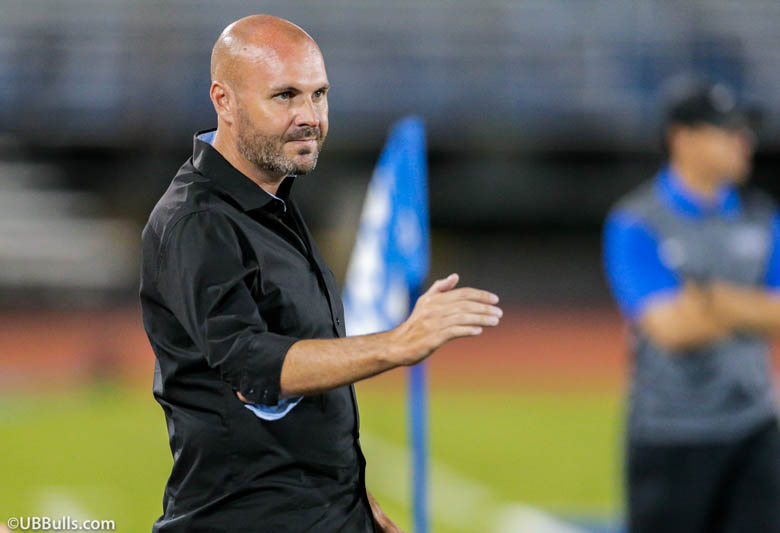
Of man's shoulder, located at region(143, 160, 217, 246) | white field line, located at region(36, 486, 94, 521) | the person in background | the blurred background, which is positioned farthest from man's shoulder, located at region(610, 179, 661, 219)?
the blurred background

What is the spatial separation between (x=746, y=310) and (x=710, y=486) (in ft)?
2.42

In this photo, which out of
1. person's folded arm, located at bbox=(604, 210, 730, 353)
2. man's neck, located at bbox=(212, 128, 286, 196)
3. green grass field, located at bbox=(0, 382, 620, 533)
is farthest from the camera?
green grass field, located at bbox=(0, 382, 620, 533)

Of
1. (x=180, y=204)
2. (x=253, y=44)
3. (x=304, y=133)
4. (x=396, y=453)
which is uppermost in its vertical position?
(x=253, y=44)

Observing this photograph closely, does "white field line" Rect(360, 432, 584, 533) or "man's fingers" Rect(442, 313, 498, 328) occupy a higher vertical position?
"man's fingers" Rect(442, 313, 498, 328)

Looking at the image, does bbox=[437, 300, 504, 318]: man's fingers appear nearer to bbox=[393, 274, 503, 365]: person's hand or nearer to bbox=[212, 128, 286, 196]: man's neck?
bbox=[393, 274, 503, 365]: person's hand

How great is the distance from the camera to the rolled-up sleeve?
2588mm

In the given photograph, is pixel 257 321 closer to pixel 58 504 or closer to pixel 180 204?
pixel 180 204

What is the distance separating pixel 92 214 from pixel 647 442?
54.4 feet

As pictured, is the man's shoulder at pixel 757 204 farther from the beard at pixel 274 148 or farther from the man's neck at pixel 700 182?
the beard at pixel 274 148

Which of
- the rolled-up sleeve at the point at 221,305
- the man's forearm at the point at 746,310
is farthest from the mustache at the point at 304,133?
the man's forearm at the point at 746,310

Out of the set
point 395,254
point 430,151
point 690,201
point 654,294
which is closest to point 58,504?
point 395,254

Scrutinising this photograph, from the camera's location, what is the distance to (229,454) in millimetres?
2777

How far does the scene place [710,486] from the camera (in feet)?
15.9

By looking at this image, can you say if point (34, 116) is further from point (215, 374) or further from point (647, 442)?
point (215, 374)
